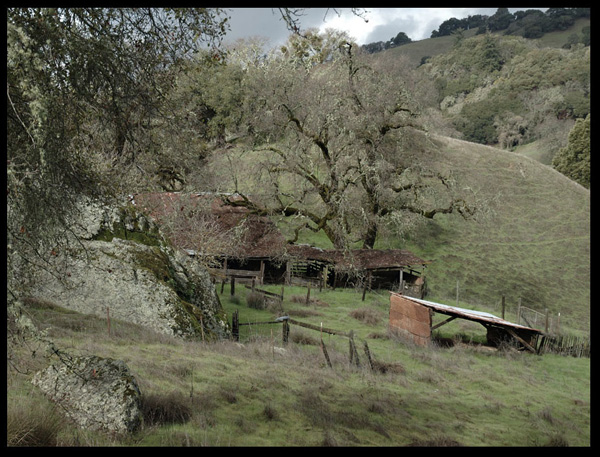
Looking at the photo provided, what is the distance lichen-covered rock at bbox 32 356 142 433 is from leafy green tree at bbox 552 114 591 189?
66366 mm

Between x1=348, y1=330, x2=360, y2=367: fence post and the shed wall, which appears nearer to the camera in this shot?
x1=348, y1=330, x2=360, y2=367: fence post

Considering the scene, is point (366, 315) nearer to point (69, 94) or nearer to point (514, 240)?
point (69, 94)

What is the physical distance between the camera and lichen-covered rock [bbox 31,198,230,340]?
14.8 m

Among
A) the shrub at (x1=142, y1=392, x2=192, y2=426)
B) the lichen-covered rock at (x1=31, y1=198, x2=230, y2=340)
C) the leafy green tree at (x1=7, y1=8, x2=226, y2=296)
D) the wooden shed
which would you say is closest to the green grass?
the shrub at (x1=142, y1=392, x2=192, y2=426)

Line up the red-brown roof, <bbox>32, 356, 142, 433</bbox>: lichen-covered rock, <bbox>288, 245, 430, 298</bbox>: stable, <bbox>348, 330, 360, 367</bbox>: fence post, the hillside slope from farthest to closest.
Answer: the hillside slope → <bbox>288, 245, 430, 298</bbox>: stable → the red-brown roof → <bbox>348, 330, 360, 367</bbox>: fence post → <bbox>32, 356, 142, 433</bbox>: lichen-covered rock

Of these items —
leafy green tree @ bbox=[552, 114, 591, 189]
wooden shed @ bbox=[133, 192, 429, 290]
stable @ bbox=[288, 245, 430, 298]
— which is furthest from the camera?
leafy green tree @ bbox=[552, 114, 591, 189]

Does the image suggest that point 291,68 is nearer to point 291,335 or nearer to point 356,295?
point 356,295

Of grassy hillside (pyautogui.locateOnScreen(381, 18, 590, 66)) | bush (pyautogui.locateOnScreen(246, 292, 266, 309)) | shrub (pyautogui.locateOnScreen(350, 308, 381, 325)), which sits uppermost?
grassy hillside (pyautogui.locateOnScreen(381, 18, 590, 66))

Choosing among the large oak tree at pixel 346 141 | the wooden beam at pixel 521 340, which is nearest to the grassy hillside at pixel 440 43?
the large oak tree at pixel 346 141

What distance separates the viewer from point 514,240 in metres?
49.3

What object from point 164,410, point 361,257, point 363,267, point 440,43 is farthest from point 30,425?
point 440,43

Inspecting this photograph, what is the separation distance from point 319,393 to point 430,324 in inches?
450

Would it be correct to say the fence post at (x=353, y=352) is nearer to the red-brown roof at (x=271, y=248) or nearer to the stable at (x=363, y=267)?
the red-brown roof at (x=271, y=248)

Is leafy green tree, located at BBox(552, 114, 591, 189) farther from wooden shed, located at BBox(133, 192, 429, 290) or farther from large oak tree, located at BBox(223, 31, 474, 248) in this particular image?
wooden shed, located at BBox(133, 192, 429, 290)
